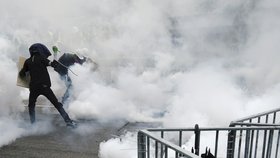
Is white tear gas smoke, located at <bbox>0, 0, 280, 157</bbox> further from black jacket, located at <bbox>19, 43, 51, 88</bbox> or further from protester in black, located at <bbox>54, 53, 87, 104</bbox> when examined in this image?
black jacket, located at <bbox>19, 43, 51, 88</bbox>

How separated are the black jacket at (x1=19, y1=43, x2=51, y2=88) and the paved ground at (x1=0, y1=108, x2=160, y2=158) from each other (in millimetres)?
853

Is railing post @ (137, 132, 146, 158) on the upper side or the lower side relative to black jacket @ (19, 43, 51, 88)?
lower

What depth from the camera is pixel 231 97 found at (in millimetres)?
6703

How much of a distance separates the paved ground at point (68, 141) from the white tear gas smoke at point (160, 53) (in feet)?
1.66

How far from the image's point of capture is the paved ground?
5.63 metres

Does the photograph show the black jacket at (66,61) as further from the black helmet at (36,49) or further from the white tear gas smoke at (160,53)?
the black helmet at (36,49)

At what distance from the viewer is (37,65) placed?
23.4 feet

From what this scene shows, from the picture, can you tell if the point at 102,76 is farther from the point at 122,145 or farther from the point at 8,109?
the point at 122,145

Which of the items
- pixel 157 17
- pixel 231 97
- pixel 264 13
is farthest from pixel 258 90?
pixel 157 17

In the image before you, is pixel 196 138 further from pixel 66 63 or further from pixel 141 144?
pixel 66 63

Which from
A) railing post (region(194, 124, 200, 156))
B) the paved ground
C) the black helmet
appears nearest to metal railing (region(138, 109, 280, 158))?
railing post (region(194, 124, 200, 156))

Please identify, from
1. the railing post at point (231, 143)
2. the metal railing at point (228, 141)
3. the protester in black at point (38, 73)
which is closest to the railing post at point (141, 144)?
the metal railing at point (228, 141)

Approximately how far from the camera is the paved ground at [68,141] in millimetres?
5629

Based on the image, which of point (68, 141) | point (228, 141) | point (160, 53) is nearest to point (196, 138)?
point (228, 141)
